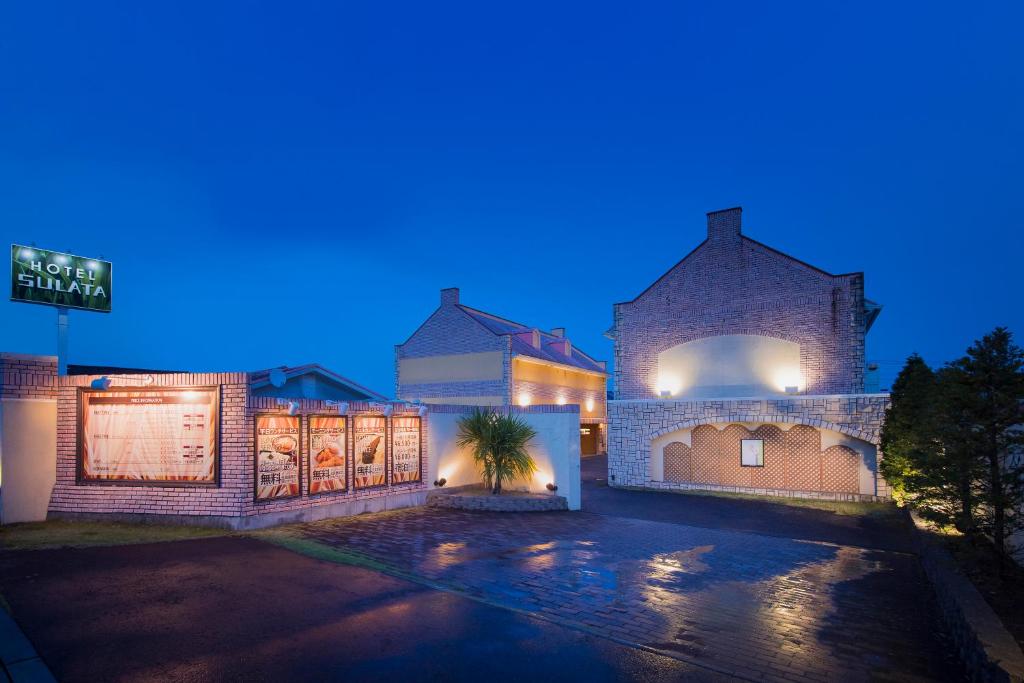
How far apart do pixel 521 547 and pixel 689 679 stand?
224 inches

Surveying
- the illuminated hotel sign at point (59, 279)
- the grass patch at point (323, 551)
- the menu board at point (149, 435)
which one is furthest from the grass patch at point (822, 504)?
the illuminated hotel sign at point (59, 279)

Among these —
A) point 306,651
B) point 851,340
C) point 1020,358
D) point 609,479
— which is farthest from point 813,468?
point 306,651

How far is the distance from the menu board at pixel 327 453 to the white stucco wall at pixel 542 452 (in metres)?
3.01

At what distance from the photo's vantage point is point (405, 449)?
15.1m

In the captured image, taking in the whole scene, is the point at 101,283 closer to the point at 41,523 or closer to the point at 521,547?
the point at 41,523

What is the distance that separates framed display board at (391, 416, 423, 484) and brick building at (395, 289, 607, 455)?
15017 millimetres

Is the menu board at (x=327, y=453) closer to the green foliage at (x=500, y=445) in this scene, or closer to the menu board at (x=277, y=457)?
the menu board at (x=277, y=457)

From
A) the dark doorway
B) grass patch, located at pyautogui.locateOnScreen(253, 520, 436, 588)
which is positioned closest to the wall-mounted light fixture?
grass patch, located at pyautogui.locateOnScreen(253, 520, 436, 588)

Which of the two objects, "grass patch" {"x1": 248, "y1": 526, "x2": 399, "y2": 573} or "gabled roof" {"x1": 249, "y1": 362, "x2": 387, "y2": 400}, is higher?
"gabled roof" {"x1": 249, "y1": 362, "x2": 387, "y2": 400}

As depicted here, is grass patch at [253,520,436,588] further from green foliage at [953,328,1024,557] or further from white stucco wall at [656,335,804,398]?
white stucco wall at [656,335,804,398]

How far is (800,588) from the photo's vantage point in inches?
332

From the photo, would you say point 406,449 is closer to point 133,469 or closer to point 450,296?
point 133,469

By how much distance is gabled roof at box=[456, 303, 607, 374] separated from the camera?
3180 centimetres

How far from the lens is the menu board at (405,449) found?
14695mm
